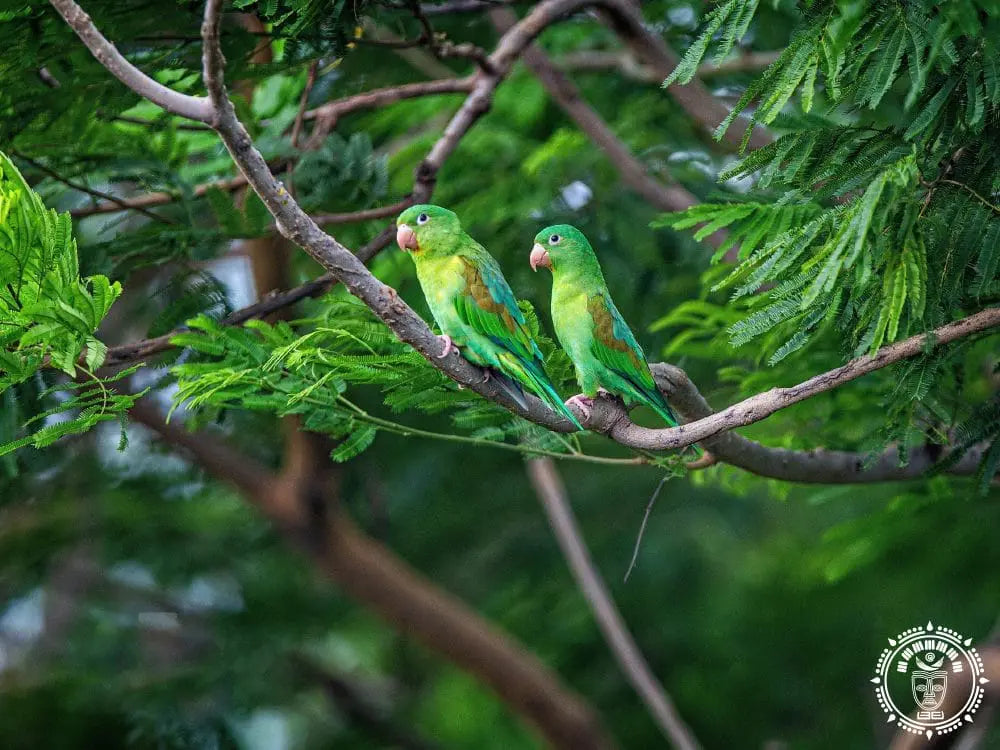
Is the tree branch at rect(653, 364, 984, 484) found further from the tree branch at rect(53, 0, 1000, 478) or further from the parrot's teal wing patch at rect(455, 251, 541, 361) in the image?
the parrot's teal wing patch at rect(455, 251, 541, 361)

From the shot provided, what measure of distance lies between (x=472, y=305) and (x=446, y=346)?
0.55ft

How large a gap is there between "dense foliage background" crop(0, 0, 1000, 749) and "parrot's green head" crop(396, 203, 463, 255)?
0.32 m

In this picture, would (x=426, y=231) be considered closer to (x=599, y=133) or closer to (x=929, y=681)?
(x=599, y=133)

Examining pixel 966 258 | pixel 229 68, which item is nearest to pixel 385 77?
pixel 229 68

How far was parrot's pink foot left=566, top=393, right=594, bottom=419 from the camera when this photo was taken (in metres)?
3.46

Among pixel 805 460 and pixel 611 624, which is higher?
pixel 611 624

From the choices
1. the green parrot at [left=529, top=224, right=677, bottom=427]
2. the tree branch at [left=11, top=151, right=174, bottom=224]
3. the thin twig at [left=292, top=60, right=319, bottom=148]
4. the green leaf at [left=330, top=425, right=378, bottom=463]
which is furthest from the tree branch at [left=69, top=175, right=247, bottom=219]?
the green parrot at [left=529, top=224, right=677, bottom=427]

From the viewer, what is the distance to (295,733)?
34.2 feet

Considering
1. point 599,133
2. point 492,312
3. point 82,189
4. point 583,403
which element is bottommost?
point 583,403

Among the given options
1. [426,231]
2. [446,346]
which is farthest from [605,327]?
[426,231]

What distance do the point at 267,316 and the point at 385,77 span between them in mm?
2579

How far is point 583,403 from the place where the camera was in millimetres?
3484

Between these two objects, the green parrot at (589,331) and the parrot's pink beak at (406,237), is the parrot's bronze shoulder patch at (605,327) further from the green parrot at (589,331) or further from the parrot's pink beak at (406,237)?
the parrot's pink beak at (406,237)
